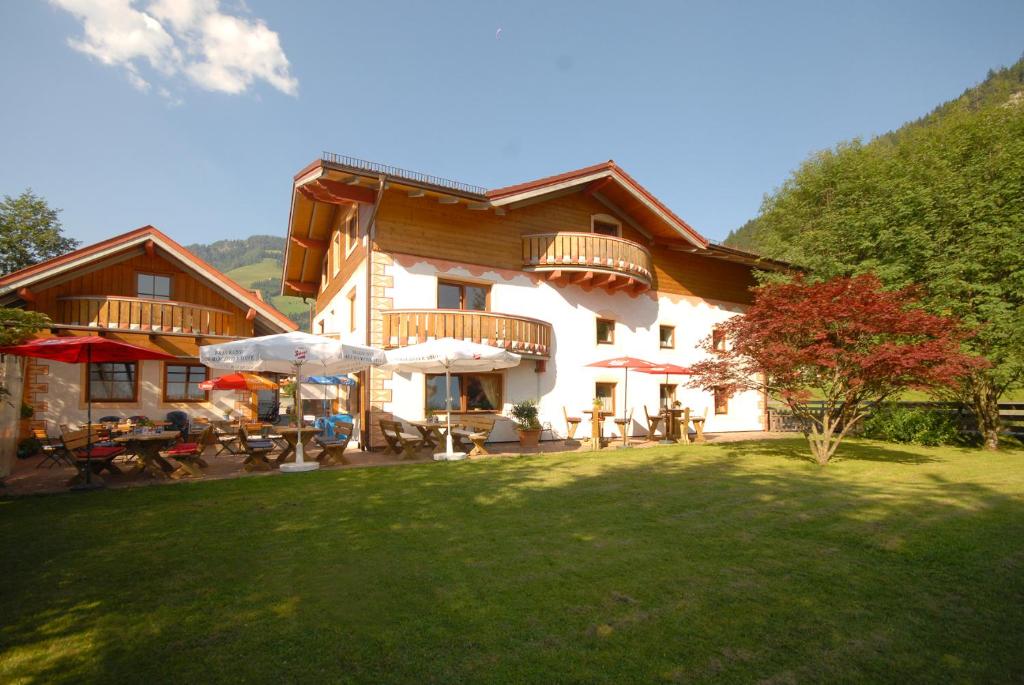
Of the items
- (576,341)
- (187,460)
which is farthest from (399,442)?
(576,341)

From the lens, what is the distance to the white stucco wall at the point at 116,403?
51.8 ft

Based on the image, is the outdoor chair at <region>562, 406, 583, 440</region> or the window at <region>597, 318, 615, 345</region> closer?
the outdoor chair at <region>562, 406, 583, 440</region>

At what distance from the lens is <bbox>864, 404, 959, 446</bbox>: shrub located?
55.9 ft

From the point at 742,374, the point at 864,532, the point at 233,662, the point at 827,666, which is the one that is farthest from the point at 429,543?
the point at 742,374

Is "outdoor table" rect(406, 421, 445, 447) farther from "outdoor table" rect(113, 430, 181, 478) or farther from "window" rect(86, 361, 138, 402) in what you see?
"window" rect(86, 361, 138, 402)

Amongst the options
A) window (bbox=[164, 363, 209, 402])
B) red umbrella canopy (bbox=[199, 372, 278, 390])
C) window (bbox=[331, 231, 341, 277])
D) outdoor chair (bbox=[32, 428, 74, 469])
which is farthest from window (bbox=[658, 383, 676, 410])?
outdoor chair (bbox=[32, 428, 74, 469])

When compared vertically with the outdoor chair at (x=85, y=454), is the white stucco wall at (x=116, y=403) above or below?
above

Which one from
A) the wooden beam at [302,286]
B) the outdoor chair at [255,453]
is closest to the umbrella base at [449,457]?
the outdoor chair at [255,453]

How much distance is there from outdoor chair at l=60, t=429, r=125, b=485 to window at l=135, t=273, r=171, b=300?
8.88 meters

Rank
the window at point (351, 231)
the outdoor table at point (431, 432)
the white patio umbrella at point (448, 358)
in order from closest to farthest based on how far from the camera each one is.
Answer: the white patio umbrella at point (448, 358) → the outdoor table at point (431, 432) → the window at point (351, 231)

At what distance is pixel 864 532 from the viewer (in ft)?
20.4

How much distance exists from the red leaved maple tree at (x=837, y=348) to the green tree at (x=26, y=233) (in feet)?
132

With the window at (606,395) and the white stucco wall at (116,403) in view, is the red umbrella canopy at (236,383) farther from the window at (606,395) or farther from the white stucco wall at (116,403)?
→ the window at (606,395)

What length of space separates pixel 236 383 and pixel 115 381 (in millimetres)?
3759
